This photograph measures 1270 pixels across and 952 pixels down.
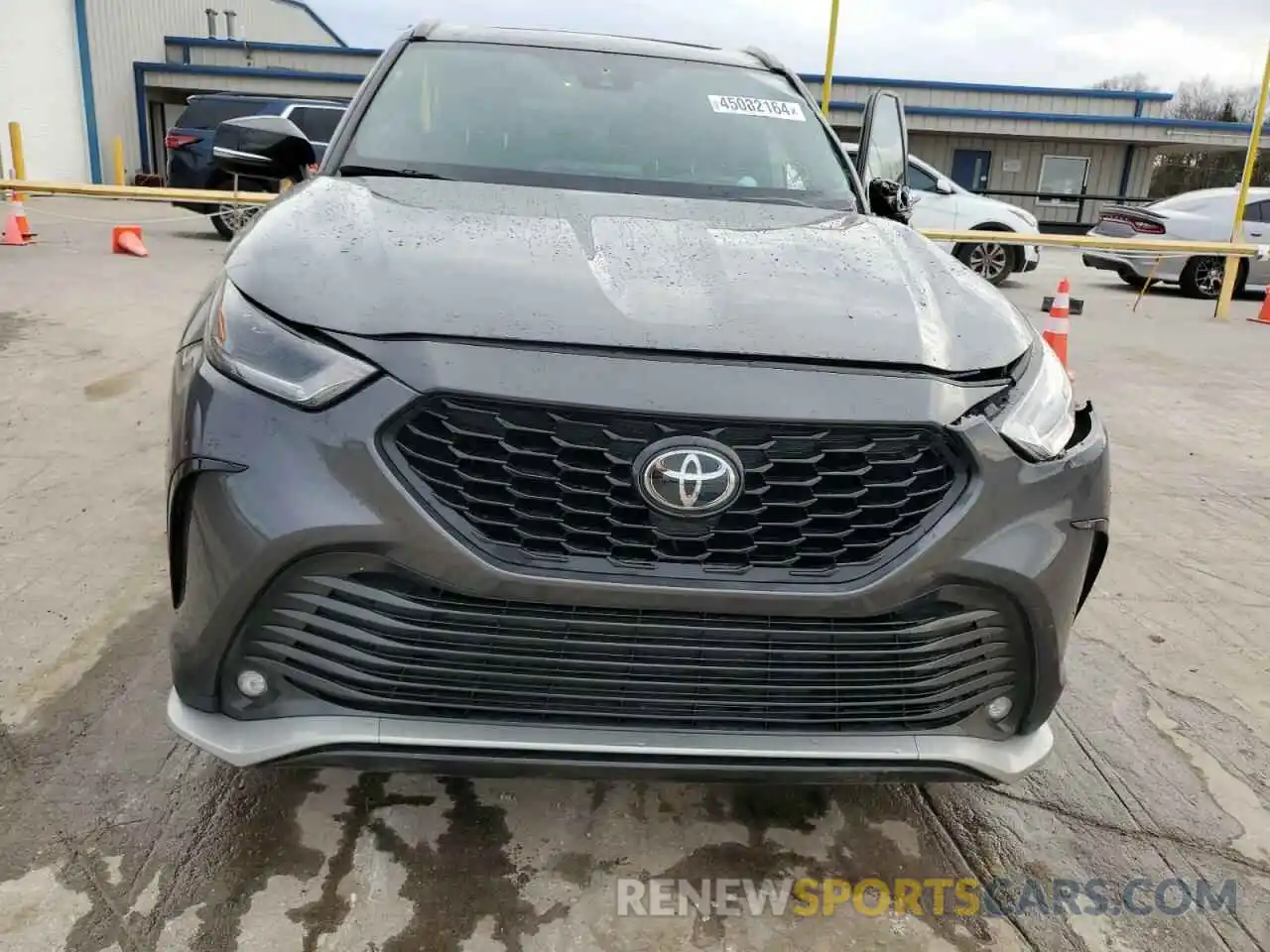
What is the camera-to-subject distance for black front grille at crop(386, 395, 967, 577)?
5.59ft

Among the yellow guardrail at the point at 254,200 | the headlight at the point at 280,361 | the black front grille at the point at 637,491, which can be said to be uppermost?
the headlight at the point at 280,361

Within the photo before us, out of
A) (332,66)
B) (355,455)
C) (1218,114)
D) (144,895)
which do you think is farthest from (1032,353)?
(1218,114)

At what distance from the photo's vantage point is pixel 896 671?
1.83 metres

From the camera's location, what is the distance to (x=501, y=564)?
66.5 inches

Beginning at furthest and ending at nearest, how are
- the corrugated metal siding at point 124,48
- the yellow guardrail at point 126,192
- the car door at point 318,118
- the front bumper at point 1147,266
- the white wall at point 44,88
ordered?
1. the corrugated metal siding at point 124,48
2. the white wall at point 44,88
3. the car door at point 318,118
4. the front bumper at point 1147,266
5. the yellow guardrail at point 126,192

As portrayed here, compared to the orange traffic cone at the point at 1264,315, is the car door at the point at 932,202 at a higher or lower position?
higher

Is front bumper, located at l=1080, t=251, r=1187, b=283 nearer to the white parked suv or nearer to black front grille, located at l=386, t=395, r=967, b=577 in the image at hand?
the white parked suv

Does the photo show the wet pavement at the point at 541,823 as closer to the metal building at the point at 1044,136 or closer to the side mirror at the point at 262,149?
the side mirror at the point at 262,149

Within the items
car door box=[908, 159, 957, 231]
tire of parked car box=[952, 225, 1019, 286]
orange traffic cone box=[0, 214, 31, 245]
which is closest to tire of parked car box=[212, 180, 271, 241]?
orange traffic cone box=[0, 214, 31, 245]

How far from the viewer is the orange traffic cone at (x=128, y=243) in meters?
10.8

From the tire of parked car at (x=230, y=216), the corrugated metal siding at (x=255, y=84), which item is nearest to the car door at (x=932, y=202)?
the tire of parked car at (x=230, y=216)

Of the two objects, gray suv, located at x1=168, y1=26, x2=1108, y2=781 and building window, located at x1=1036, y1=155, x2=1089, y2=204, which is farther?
building window, located at x1=1036, y1=155, x2=1089, y2=204

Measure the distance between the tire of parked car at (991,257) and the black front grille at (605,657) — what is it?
11.6m

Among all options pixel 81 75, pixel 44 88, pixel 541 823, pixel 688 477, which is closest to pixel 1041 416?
pixel 688 477
